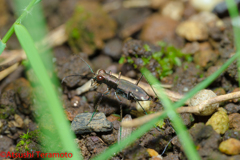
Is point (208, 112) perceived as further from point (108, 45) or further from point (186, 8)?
point (186, 8)

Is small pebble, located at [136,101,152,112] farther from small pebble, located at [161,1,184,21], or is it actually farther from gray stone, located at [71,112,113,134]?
small pebble, located at [161,1,184,21]

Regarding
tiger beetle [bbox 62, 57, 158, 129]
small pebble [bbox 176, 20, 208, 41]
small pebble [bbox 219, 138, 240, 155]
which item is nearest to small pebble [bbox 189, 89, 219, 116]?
small pebble [bbox 219, 138, 240, 155]

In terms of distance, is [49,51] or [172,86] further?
[49,51]

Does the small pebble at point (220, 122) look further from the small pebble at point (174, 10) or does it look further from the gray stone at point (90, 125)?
the small pebble at point (174, 10)

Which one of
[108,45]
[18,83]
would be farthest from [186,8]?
[18,83]

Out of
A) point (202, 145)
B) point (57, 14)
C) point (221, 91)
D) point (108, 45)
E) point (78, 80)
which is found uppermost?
point (57, 14)

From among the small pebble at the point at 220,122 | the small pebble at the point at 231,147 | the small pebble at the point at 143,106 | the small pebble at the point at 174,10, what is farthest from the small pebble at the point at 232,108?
the small pebble at the point at 174,10
